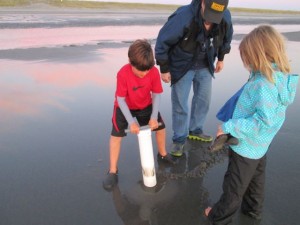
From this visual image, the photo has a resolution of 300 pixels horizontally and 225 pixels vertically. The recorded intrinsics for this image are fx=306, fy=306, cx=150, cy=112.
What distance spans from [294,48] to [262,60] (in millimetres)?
9247

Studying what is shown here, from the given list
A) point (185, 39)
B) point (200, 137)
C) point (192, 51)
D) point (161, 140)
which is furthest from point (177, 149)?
point (185, 39)

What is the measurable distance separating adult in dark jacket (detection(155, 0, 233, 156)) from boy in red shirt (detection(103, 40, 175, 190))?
1.50ft

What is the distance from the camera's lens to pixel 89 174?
10.9 feet

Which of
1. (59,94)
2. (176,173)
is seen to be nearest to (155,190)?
(176,173)

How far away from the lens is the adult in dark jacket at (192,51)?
3219 mm

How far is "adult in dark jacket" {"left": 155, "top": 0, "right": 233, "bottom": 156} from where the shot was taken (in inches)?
127

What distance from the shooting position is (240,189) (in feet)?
7.91

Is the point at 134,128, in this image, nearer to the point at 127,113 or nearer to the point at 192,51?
the point at 127,113

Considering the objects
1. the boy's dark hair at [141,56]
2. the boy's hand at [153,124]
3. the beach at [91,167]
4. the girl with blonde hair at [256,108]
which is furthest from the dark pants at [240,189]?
the boy's dark hair at [141,56]

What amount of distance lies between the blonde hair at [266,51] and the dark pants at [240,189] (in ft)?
2.32

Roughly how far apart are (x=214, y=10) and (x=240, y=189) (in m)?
1.75

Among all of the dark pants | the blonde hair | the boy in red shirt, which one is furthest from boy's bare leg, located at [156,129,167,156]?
the blonde hair

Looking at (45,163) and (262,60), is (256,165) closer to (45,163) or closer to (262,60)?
(262,60)

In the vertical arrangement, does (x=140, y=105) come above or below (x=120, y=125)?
above
